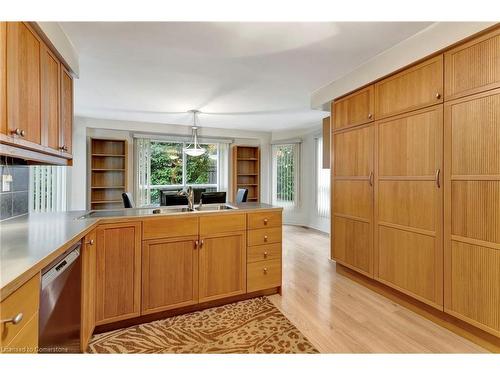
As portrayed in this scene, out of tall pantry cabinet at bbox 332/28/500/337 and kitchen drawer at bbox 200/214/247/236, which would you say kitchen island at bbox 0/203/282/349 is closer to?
kitchen drawer at bbox 200/214/247/236

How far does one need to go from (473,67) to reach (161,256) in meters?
2.70

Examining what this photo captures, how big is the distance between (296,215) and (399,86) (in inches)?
170

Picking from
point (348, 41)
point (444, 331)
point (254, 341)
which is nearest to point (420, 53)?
point (348, 41)

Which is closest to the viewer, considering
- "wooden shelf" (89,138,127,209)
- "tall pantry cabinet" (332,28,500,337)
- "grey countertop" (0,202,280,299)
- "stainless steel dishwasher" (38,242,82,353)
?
"grey countertop" (0,202,280,299)

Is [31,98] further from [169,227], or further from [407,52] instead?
[407,52]

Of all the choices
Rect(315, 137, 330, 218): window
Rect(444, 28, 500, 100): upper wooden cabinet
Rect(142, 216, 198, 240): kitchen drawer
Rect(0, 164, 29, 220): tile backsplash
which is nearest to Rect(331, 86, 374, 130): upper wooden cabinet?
Rect(444, 28, 500, 100): upper wooden cabinet

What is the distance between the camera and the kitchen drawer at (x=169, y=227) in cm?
201

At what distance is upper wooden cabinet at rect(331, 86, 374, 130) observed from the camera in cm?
270

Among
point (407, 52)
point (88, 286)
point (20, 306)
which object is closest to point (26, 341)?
point (20, 306)

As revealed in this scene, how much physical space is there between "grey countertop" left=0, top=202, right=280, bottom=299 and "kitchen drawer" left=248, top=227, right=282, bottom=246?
38.0 inches

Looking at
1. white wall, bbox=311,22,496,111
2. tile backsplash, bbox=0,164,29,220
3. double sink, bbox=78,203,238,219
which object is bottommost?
double sink, bbox=78,203,238,219

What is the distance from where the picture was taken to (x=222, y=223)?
2291mm

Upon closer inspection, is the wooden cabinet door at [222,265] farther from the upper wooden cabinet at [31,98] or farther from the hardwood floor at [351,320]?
the upper wooden cabinet at [31,98]

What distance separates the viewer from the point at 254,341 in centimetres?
185
